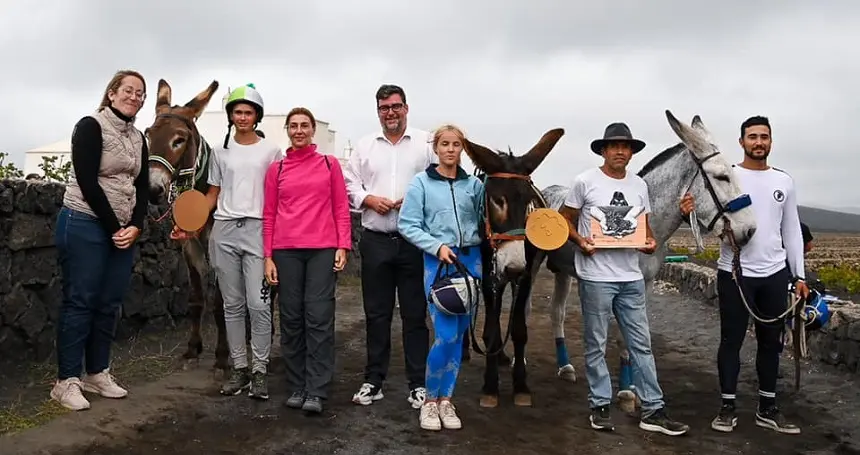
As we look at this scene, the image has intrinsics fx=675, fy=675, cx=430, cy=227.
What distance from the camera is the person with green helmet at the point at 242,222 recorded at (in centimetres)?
488

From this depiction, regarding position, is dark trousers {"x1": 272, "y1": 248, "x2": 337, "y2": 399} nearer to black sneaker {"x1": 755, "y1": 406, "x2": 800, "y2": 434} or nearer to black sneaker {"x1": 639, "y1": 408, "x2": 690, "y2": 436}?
black sneaker {"x1": 639, "y1": 408, "x2": 690, "y2": 436}

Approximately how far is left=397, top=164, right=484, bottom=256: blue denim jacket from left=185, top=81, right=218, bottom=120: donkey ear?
6.96ft

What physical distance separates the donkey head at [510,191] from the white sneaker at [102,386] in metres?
2.84

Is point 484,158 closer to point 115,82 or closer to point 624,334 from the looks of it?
point 624,334

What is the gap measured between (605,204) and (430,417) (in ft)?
6.01

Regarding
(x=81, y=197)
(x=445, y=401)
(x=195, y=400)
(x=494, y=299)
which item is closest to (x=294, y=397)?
(x=195, y=400)

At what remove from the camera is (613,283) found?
4.45 m

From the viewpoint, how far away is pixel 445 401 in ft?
14.9

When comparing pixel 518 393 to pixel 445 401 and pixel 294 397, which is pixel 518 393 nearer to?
pixel 445 401

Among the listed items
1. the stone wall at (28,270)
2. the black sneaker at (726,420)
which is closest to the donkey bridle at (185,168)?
the stone wall at (28,270)

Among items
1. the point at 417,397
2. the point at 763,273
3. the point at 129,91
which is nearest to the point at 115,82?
the point at 129,91

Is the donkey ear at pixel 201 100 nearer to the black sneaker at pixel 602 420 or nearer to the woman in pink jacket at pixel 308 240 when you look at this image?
the woman in pink jacket at pixel 308 240

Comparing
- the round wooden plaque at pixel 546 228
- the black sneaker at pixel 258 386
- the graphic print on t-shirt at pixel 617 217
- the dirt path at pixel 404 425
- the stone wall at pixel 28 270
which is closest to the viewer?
the dirt path at pixel 404 425

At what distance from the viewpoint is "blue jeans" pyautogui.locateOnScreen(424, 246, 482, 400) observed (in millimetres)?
4391
